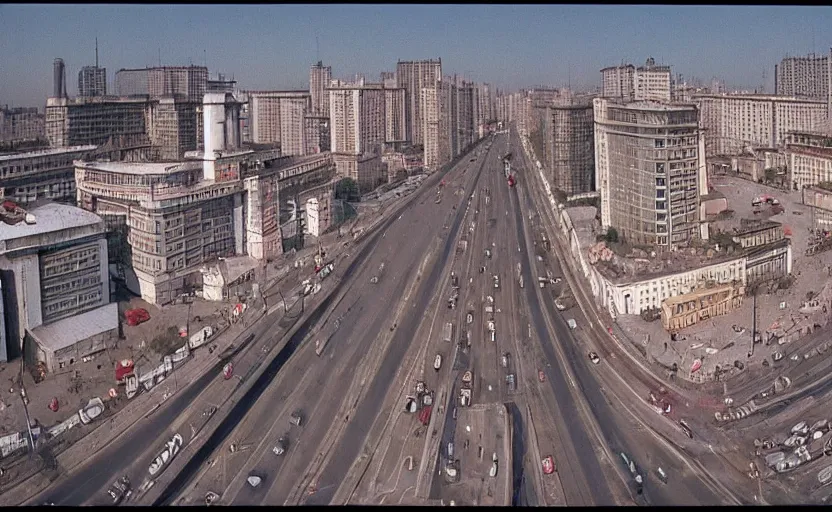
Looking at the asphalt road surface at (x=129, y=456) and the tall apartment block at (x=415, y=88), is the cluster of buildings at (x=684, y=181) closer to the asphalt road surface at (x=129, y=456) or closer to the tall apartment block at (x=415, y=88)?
the tall apartment block at (x=415, y=88)

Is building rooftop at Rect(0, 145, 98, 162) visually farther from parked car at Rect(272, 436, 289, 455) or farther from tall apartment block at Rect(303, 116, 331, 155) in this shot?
parked car at Rect(272, 436, 289, 455)

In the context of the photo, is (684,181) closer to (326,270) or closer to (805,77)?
(805,77)

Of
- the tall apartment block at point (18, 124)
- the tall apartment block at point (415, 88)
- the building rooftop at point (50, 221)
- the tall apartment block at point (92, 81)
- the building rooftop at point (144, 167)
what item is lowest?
the building rooftop at point (50, 221)

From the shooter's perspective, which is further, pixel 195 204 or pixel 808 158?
pixel 808 158

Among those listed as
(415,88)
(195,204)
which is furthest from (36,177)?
(415,88)

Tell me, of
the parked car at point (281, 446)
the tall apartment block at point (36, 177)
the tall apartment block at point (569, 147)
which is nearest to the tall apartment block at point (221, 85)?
the tall apartment block at point (36, 177)

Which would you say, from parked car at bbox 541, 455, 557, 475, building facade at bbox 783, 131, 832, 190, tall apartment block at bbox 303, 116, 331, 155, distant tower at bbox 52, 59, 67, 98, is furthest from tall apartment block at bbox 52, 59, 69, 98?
building facade at bbox 783, 131, 832, 190

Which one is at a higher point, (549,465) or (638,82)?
(638,82)

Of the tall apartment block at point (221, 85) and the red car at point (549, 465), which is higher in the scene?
the tall apartment block at point (221, 85)
